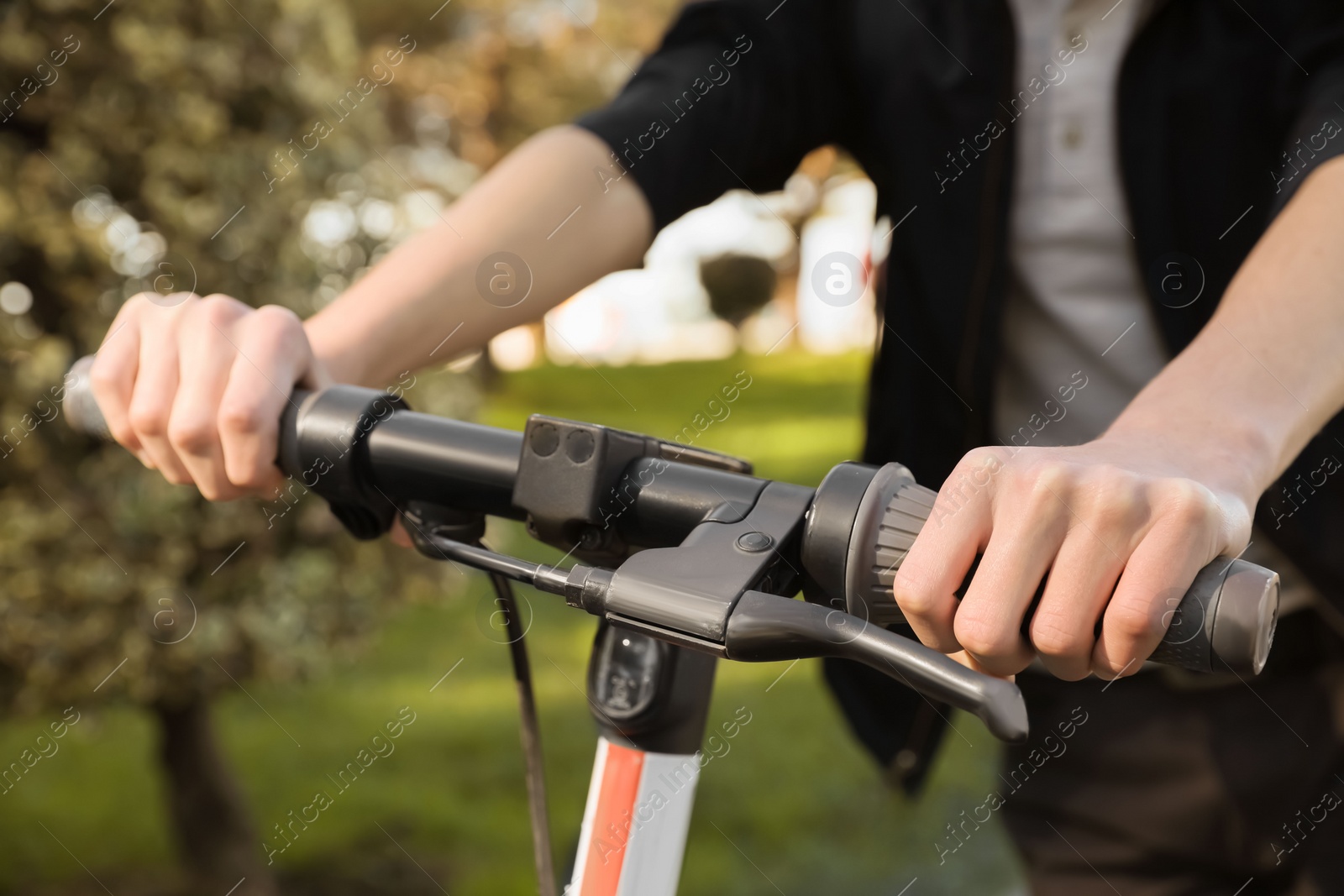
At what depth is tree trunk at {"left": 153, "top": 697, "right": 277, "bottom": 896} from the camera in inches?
140

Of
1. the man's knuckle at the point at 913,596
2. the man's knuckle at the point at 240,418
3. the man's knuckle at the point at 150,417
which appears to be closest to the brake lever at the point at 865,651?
the man's knuckle at the point at 913,596

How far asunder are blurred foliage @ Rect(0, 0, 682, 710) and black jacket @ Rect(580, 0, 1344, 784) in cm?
177

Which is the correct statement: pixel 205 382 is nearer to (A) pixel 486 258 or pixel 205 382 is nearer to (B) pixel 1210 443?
(A) pixel 486 258

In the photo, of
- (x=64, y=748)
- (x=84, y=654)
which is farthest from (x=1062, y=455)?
(x=64, y=748)

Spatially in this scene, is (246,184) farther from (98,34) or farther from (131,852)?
(131,852)


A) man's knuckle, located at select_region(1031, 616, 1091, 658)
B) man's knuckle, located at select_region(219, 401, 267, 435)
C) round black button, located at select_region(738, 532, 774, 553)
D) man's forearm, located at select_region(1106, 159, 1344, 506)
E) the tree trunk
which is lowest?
the tree trunk

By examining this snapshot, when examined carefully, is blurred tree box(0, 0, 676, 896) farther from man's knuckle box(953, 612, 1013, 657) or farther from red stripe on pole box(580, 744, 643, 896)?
man's knuckle box(953, 612, 1013, 657)

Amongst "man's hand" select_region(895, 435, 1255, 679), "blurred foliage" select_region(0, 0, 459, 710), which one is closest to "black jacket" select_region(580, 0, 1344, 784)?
"man's hand" select_region(895, 435, 1255, 679)

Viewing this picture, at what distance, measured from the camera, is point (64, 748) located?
500 centimetres

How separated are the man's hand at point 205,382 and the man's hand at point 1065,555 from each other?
0.71 meters

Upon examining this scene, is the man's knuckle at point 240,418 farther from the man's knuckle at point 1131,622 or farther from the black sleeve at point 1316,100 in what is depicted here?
the black sleeve at point 1316,100

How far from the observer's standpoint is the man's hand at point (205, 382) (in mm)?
1107

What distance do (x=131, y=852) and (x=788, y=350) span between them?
15.5 metres

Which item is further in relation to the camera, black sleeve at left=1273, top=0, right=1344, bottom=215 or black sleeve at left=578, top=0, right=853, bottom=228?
black sleeve at left=578, top=0, right=853, bottom=228
